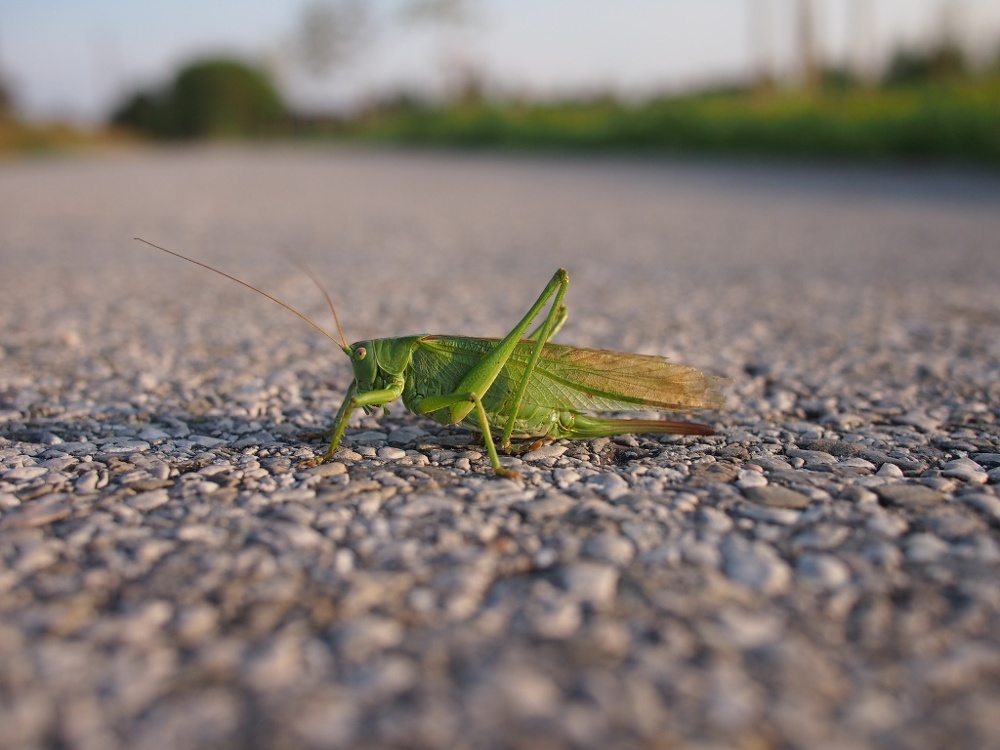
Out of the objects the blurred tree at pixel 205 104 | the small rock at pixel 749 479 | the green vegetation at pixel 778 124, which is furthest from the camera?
the blurred tree at pixel 205 104

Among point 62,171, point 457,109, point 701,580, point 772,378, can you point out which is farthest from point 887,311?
point 457,109

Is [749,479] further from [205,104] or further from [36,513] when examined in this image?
[205,104]

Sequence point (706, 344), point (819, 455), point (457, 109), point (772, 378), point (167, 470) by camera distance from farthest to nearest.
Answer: point (457, 109)
point (706, 344)
point (772, 378)
point (819, 455)
point (167, 470)

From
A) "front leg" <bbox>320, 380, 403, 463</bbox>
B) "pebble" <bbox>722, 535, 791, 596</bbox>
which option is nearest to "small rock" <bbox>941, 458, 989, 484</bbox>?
"pebble" <bbox>722, 535, 791, 596</bbox>

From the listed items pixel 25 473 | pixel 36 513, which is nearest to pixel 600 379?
pixel 36 513

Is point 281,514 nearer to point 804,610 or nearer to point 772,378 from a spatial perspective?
point 804,610

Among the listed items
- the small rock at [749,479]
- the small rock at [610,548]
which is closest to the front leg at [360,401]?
the small rock at [610,548]

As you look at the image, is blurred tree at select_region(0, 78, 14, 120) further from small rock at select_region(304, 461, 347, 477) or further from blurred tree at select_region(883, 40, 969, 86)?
small rock at select_region(304, 461, 347, 477)

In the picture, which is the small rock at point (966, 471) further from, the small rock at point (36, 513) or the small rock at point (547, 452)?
the small rock at point (36, 513)
